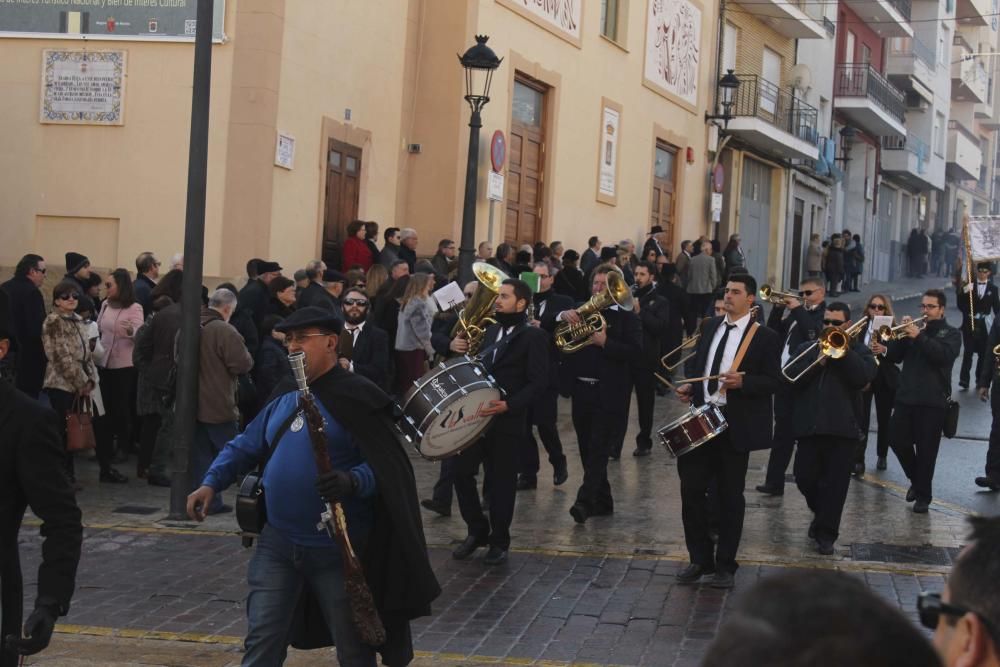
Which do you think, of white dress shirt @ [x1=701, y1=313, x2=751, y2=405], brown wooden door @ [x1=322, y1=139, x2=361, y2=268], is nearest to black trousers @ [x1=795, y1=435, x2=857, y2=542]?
white dress shirt @ [x1=701, y1=313, x2=751, y2=405]

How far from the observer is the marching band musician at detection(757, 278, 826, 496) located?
12062 mm

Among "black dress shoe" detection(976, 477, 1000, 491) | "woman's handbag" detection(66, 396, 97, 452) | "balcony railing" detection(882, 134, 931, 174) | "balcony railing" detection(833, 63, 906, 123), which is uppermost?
"balcony railing" detection(833, 63, 906, 123)

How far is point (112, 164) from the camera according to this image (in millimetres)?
16859

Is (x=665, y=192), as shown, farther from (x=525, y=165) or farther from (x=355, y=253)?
(x=355, y=253)

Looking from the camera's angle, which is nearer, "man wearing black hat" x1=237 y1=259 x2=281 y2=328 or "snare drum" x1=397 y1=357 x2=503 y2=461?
"snare drum" x1=397 y1=357 x2=503 y2=461

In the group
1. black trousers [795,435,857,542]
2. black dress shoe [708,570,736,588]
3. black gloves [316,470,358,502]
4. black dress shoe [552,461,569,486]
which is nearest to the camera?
black gloves [316,470,358,502]

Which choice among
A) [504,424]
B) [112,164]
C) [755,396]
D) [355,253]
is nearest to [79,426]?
[504,424]

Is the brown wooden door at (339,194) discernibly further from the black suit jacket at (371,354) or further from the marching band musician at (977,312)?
the marching band musician at (977,312)

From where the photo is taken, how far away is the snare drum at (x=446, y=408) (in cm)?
872

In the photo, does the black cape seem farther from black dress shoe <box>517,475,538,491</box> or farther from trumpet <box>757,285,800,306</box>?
trumpet <box>757,285,800,306</box>

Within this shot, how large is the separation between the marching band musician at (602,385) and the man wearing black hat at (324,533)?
5296 mm

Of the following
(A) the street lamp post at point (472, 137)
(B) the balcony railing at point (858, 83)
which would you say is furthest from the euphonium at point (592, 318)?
(B) the balcony railing at point (858, 83)

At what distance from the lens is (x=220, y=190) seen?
16.5 meters

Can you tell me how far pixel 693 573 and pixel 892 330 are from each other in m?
3.72
